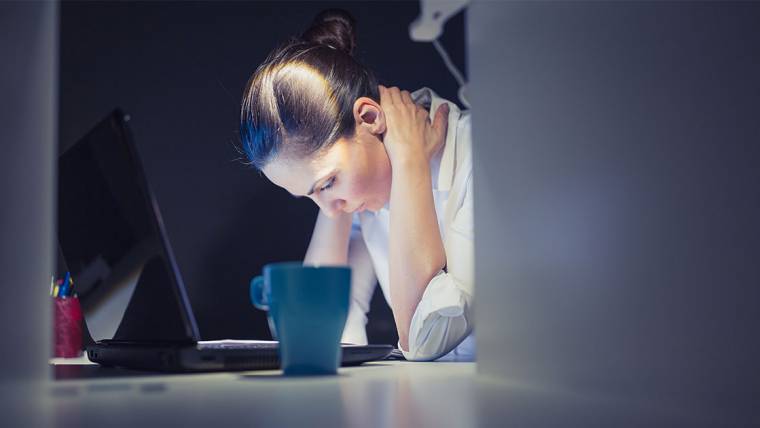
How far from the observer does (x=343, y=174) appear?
1.90 m

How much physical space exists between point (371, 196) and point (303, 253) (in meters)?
0.36

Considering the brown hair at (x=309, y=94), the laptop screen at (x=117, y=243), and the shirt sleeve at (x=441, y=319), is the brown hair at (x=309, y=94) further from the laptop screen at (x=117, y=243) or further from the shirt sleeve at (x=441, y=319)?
the laptop screen at (x=117, y=243)

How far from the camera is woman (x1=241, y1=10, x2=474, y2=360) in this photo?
1672mm

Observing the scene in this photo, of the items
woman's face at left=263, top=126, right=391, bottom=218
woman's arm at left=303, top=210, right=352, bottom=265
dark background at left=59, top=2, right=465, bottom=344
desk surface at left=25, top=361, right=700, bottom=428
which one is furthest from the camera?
dark background at left=59, top=2, right=465, bottom=344

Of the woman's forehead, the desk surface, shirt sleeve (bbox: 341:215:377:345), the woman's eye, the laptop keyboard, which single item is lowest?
the desk surface

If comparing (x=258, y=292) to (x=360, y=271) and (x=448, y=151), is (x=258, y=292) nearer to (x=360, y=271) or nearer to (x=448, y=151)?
(x=448, y=151)

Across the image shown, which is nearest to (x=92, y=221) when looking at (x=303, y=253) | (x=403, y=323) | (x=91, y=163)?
(x=91, y=163)

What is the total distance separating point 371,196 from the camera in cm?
196

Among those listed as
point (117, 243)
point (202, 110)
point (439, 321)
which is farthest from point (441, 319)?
point (202, 110)

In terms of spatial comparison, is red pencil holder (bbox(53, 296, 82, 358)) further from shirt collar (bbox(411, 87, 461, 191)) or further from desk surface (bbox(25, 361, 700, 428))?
desk surface (bbox(25, 361, 700, 428))

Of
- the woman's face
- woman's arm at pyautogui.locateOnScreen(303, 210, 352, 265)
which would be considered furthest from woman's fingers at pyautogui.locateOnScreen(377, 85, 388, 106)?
woman's arm at pyautogui.locateOnScreen(303, 210, 352, 265)

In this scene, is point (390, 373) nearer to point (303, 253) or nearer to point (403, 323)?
point (403, 323)

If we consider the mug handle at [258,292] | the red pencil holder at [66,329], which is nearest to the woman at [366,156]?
the red pencil holder at [66,329]

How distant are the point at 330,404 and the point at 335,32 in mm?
1598
